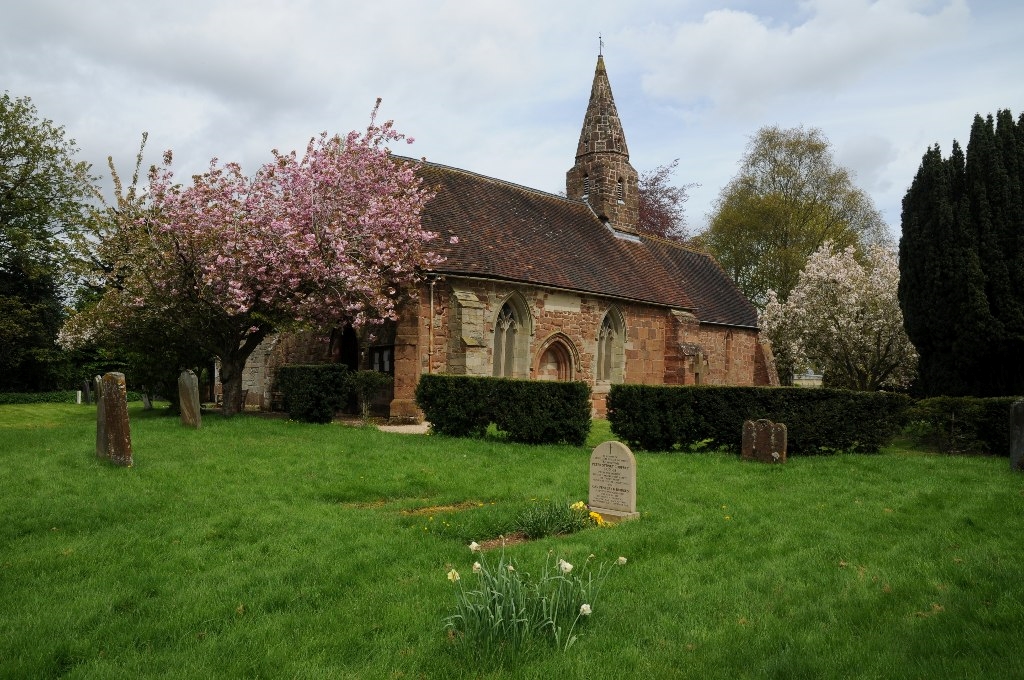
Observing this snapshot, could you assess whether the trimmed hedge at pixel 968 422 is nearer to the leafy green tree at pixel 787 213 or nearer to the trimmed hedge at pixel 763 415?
the trimmed hedge at pixel 763 415

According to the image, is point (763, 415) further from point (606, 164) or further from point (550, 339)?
point (606, 164)

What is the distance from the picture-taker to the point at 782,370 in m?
33.5

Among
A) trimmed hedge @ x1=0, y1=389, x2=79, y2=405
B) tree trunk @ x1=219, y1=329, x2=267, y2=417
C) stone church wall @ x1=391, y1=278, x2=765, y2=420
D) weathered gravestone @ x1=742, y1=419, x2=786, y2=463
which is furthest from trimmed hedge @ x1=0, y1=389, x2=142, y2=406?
weathered gravestone @ x1=742, y1=419, x2=786, y2=463

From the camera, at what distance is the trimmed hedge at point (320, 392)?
1556 cm

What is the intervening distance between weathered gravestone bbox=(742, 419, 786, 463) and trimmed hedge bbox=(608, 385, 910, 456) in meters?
0.82

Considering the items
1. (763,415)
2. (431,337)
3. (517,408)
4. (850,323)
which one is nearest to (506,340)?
(431,337)

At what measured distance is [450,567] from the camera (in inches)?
220

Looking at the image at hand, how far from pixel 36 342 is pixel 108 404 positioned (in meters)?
31.0

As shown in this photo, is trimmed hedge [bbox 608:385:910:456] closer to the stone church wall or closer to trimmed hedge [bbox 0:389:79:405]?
the stone church wall

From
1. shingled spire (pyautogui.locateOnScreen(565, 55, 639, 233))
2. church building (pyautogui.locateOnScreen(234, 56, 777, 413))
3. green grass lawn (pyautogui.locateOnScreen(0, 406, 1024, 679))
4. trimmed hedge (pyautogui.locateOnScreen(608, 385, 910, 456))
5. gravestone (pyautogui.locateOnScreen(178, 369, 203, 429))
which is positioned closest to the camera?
green grass lawn (pyautogui.locateOnScreen(0, 406, 1024, 679))

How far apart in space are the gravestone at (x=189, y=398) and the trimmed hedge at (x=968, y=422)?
46.6 feet

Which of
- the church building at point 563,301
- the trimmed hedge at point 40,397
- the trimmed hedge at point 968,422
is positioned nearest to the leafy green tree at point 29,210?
the trimmed hedge at point 40,397

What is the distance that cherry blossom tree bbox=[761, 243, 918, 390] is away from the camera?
24.3m

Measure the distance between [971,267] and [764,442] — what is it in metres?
8.50
